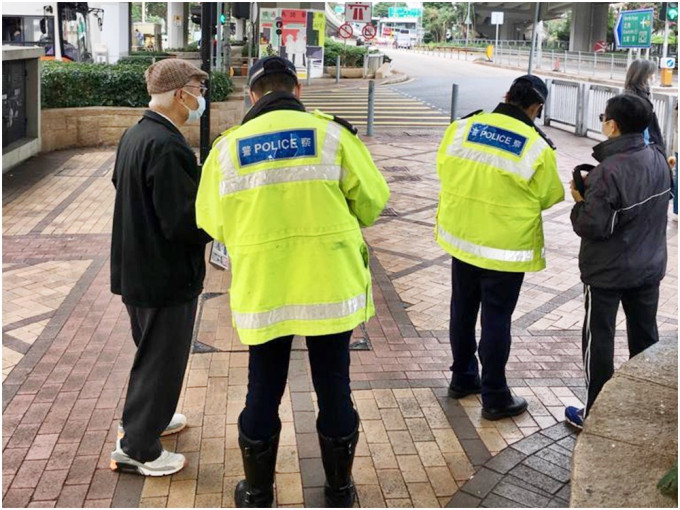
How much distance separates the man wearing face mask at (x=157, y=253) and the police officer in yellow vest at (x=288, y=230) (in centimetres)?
29

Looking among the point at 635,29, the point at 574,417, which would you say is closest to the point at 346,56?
the point at 635,29

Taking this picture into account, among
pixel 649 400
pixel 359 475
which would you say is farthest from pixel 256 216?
pixel 649 400

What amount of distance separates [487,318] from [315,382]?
1280 mm

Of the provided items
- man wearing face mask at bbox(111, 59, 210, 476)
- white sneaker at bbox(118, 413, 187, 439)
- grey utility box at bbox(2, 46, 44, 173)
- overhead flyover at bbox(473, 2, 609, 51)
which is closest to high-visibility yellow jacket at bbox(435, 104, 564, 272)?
man wearing face mask at bbox(111, 59, 210, 476)

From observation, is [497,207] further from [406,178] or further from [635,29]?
[635,29]

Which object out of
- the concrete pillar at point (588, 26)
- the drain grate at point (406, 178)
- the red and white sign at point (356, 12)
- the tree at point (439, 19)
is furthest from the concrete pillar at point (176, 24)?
the tree at point (439, 19)

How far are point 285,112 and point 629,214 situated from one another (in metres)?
1.73

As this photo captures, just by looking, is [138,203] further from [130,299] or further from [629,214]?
[629,214]

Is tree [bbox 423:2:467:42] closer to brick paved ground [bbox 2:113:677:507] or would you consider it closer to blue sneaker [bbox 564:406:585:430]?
brick paved ground [bbox 2:113:677:507]

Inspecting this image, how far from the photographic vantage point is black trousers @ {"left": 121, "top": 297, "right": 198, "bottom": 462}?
342 cm

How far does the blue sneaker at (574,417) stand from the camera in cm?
402

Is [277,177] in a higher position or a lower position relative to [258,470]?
higher

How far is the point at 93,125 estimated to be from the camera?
12672mm

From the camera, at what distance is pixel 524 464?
3686mm
